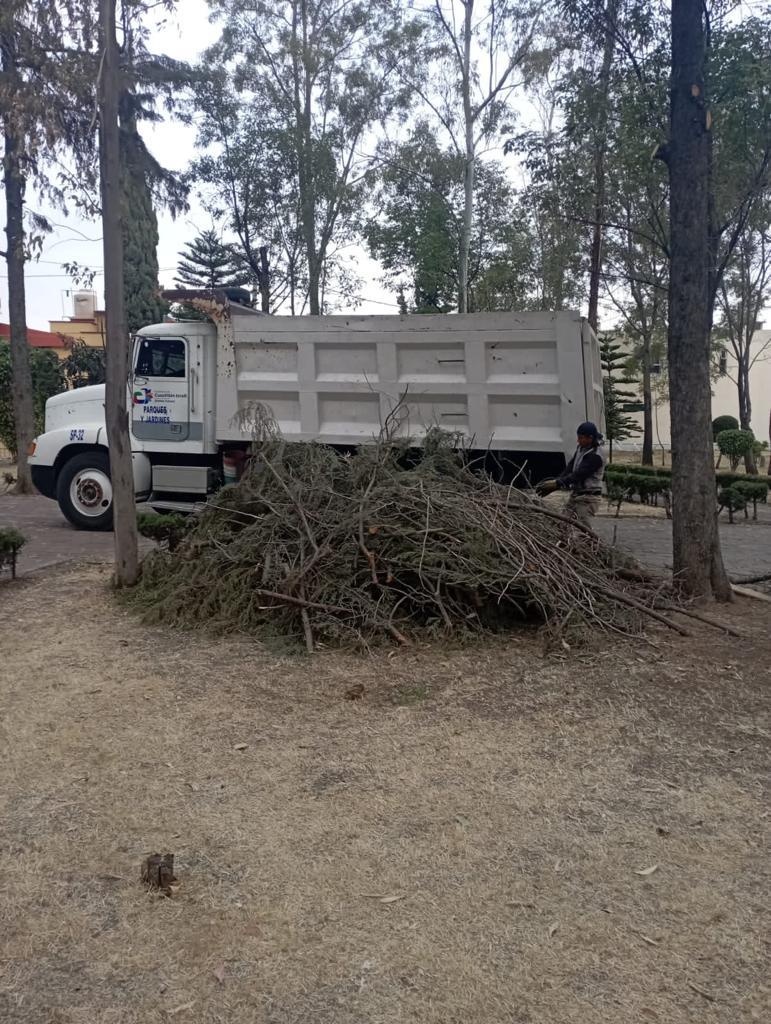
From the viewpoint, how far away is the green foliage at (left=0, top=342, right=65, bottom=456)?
22734 mm

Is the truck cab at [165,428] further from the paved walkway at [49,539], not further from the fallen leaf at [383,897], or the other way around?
Answer: the fallen leaf at [383,897]

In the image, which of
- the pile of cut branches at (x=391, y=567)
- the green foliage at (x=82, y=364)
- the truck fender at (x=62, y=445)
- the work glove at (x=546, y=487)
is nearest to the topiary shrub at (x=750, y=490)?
the work glove at (x=546, y=487)

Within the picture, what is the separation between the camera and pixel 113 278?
750 cm

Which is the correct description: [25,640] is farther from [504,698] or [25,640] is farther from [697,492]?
[697,492]

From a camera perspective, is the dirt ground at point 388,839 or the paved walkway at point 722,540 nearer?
the dirt ground at point 388,839

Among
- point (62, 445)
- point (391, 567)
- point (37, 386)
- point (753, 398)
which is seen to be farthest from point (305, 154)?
point (753, 398)

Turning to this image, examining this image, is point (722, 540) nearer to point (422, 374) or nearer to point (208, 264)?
point (422, 374)

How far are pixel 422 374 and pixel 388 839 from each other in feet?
24.0

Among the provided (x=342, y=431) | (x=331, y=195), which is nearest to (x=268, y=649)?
(x=342, y=431)

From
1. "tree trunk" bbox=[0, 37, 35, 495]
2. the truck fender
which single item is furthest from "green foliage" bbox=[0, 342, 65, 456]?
the truck fender

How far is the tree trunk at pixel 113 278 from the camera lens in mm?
7391

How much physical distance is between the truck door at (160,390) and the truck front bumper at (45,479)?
1.80 metres

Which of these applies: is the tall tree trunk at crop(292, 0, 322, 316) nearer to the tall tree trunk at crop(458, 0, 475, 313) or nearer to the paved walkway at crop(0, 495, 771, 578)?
the tall tree trunk at crop(458, 0, 475, 313)

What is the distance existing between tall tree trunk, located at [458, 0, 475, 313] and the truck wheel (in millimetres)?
13921
